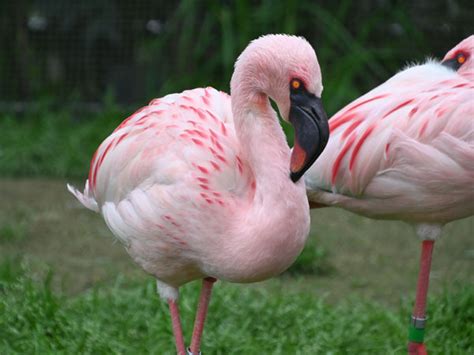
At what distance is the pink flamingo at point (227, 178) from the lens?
2863mm

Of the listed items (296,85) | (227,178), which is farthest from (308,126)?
(227,178)

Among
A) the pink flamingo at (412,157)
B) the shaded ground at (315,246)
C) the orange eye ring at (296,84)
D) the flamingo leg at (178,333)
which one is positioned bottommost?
the shaded ground at (315,246)

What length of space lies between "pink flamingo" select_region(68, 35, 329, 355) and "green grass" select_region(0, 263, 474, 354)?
2.13ft

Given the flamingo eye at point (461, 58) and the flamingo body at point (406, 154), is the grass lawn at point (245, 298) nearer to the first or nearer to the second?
the flamingo body at point (406, 154)

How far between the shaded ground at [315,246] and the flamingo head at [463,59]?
1168 mm

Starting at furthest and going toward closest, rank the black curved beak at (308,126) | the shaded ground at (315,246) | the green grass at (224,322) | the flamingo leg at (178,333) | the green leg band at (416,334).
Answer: the shaded ground at (315,246) → the green grass at (224,322) → the green leg band at (416,334) → the flamingo leg at (178,333) → the black curved beak at (308,126)

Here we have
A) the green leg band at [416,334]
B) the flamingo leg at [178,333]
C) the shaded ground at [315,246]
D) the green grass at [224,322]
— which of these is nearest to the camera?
the flamingo leg at [178,333]

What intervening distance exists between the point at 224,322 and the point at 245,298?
0.28 meters

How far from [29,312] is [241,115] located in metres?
1.50

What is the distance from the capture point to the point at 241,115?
303 centimetres

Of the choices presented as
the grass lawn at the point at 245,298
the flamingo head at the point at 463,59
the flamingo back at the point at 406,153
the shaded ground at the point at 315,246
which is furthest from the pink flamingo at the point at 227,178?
the shaded ground at the point at 315,246

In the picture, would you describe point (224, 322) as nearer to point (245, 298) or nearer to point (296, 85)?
point (245, 298)

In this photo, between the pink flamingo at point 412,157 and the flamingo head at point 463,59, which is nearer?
the pink flamingo at point 412,157

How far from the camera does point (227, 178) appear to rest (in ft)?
10.0
